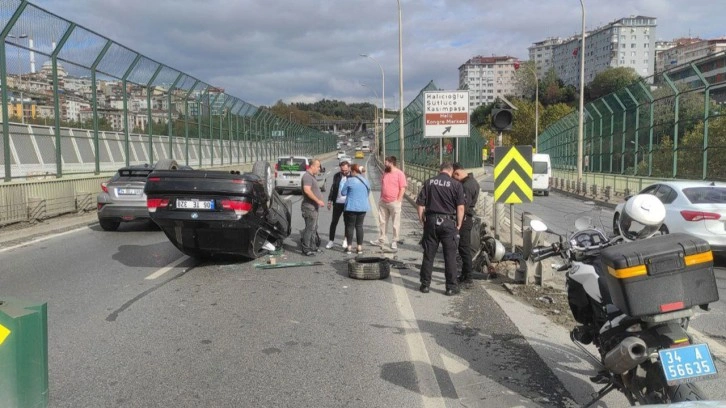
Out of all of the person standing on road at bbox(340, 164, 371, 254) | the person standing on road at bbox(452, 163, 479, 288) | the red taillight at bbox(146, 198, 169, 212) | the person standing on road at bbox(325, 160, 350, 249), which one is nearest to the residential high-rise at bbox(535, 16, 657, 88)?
the person standing on road at bbox(325, 160, 350, 249)

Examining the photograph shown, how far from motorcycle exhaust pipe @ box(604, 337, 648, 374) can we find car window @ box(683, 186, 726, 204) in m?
8.35

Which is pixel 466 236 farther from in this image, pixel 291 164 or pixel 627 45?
pixel 627 45

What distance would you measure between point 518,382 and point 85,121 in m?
19.5

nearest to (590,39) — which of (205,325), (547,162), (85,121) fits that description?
(547,162)

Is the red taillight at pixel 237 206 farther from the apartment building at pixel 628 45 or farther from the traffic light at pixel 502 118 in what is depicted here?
the apartment building at pixel 628 45

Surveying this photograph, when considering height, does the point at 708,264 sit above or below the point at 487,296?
above

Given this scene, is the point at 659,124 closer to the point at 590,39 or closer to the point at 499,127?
the point at 499,127

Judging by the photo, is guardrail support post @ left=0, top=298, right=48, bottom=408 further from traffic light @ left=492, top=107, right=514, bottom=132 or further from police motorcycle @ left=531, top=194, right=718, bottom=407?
traffic light @ left=492, top=107, right=514, bottom=132

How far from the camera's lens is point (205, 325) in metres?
6.12

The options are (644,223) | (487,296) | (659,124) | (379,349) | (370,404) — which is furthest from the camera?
(659,124)

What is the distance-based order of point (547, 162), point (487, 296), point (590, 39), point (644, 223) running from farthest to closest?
1. point (590, 39)
2. point (547, 162)
3. point (487, 296)
4. point (644, 223)

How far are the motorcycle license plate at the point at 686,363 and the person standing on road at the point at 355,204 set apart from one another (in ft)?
25.1

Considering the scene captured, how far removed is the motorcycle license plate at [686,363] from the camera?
3137mm

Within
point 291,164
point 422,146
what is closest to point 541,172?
point 422,146
